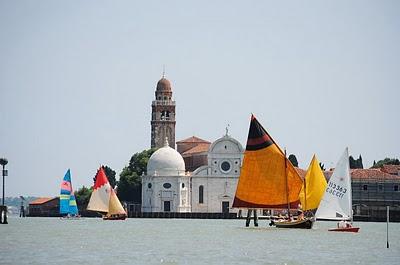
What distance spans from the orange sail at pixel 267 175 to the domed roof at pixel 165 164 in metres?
68.8

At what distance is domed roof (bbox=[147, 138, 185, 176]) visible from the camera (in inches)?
6083

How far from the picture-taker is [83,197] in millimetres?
172125

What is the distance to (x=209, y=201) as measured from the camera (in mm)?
156625

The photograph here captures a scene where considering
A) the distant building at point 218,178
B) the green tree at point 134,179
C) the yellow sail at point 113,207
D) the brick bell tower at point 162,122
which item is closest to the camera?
the yellow sail at point 113,207

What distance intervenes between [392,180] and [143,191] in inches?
1121

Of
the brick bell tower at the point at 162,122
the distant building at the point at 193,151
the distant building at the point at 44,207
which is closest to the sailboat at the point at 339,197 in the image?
the distant building at the point at 193,151

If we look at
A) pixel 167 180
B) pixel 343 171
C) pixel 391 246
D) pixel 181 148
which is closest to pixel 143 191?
pixel 167 180

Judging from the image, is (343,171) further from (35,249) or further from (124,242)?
(35,249)

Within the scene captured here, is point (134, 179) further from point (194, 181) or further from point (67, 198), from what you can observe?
point (67, 198)

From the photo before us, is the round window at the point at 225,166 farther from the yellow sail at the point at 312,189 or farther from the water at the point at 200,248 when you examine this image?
the water at the point at 200,248

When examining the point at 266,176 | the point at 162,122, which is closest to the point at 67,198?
the point at 162,122

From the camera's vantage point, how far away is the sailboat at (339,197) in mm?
80875

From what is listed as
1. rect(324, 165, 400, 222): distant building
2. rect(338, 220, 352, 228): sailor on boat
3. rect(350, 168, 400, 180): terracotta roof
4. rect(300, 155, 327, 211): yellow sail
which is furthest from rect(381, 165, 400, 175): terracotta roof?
rect(338, 220, 352, 228): sailor on boat

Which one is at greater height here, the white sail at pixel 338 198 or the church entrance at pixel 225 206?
the church entrance at pixel 225 206
